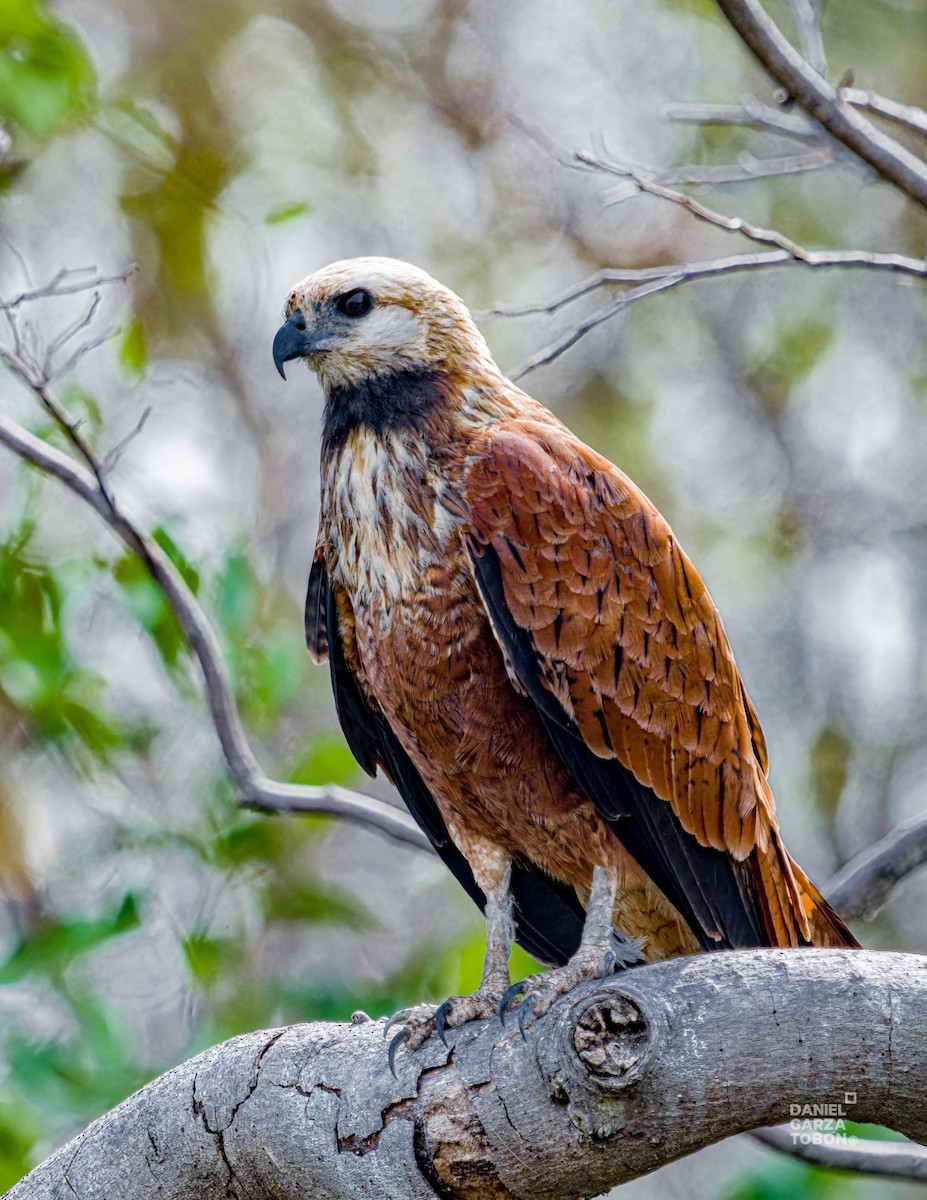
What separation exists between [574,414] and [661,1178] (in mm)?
6052

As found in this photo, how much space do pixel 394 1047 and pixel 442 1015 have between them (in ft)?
1.35

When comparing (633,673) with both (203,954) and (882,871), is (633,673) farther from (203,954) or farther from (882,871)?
(203,954)

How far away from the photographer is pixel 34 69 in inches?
204

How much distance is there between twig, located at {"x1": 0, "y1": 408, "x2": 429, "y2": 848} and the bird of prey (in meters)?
0.41

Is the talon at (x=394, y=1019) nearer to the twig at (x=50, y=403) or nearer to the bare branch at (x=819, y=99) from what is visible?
the twig at (x=50, y=403)

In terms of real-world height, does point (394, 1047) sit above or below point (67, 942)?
below

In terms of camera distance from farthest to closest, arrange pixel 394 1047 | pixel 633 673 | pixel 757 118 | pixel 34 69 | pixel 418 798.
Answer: pixel 34 69 → pixel 418 798 → pixel 757 118 → pixel 633 673 → pixel 394 1047

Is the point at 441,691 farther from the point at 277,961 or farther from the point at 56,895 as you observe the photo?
the point at 277,961

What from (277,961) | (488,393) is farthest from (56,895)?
(488,393)

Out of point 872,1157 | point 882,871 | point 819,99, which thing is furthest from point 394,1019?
point 819,99

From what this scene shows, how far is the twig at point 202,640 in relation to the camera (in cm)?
424

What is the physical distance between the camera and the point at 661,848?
3.68m

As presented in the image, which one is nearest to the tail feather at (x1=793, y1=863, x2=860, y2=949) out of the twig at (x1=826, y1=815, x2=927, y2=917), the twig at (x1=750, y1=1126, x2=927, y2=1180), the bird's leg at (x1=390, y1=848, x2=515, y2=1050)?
the twig at (x1=826, y1=815, x2=927, y2=917)

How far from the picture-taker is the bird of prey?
3.60m
